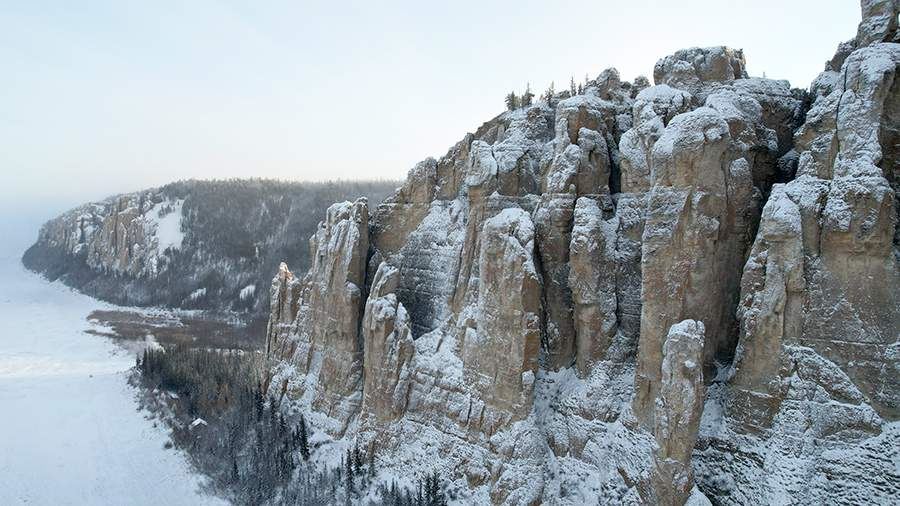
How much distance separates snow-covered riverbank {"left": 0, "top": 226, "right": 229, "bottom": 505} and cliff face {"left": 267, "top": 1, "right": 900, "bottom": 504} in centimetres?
1356

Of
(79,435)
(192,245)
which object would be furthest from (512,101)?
(192,245)

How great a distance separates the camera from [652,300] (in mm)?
23000

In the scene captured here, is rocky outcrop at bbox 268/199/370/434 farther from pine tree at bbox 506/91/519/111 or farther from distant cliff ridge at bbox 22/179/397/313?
distant cliff ridge at bbox 22/179/397/313

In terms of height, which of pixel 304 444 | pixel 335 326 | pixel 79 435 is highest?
pixel 335 326

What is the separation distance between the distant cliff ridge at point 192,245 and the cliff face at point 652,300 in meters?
88.4

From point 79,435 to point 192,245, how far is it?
99.7m

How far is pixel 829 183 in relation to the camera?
2055cm

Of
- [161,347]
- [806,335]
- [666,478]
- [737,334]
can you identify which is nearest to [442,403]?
[666,478]

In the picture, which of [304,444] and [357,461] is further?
[304,444]

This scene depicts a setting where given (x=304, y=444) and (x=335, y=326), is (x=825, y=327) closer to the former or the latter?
(x=335, y=326)

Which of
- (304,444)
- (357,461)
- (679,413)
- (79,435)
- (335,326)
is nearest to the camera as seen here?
(679,413)

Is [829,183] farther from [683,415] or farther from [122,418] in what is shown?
[122,418]

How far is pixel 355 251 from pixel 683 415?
23074 millimetres

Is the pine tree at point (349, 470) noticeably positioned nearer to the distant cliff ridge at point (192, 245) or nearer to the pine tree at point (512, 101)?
the pine tree at point (512, 101)
